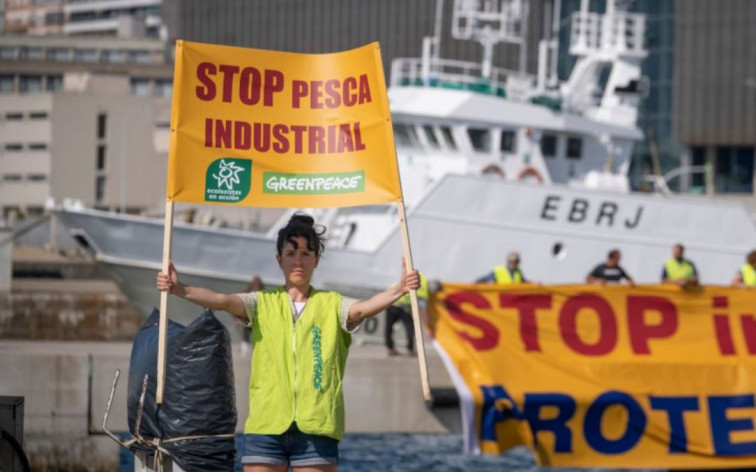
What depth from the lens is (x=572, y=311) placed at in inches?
567

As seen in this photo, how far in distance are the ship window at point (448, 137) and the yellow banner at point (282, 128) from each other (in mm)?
19652

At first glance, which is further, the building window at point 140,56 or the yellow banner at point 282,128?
the building window at point 140,56

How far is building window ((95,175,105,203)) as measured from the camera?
2882 inches

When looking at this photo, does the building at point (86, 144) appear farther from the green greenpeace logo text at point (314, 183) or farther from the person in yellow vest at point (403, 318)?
the green greenpeace logo text at point (314, 183)

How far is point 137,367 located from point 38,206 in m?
72.9

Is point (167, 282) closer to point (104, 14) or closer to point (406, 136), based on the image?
point (406, 136)

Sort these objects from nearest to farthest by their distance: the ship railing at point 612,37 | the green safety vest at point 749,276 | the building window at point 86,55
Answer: the green safety vest at point 749,276 < the ship railing at point 612,37 < the building window at point 86,55

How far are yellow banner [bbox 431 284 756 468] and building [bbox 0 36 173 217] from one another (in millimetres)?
53767

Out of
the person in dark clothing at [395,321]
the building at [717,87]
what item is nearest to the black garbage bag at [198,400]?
the person in dark clothing at [395,321]

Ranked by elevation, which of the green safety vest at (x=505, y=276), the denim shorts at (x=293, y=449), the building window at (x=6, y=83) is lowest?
the green safety vest at (x=505, y=276)

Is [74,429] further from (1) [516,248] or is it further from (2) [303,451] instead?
(1) [516,248]

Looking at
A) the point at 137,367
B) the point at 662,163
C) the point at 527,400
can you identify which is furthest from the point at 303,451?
the point at 662,163

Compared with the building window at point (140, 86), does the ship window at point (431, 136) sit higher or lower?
lower

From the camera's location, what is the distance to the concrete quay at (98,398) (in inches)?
570
